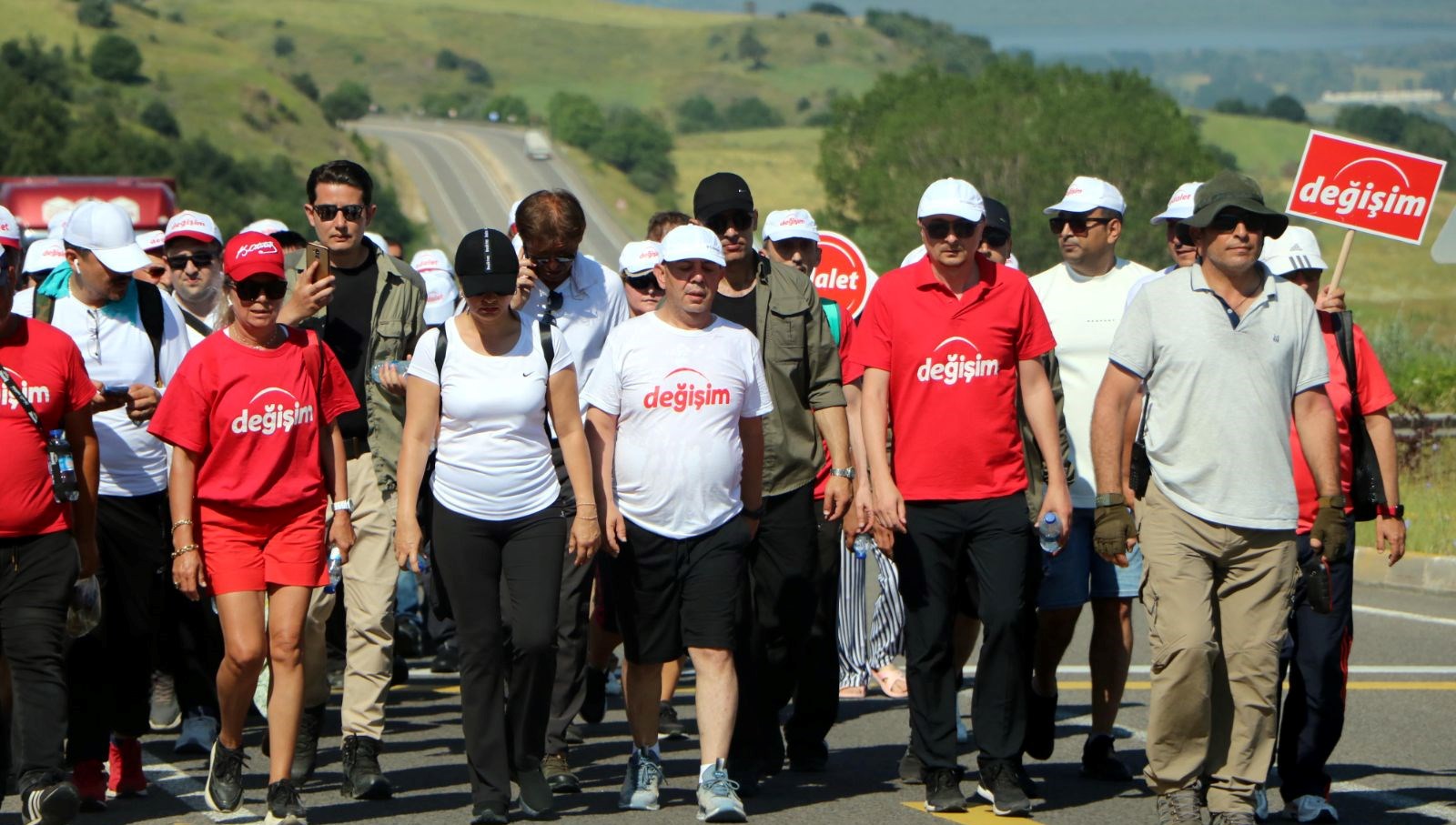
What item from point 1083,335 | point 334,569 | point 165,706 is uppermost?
point 1083,335

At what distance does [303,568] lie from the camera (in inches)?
279

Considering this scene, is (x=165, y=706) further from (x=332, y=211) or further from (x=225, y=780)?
(x=332, y=211)

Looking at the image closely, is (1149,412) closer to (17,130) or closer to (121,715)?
(121,715)

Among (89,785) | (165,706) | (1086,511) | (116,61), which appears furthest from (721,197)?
(116,61)

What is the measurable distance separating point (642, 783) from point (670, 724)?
1.85 meters

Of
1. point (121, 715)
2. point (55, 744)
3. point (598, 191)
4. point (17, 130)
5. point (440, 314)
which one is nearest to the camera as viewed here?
point (55, 744)

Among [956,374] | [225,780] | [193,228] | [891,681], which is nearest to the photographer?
[225,780]

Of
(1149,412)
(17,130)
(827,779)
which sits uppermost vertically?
(17,130)

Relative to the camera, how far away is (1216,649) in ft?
22.1

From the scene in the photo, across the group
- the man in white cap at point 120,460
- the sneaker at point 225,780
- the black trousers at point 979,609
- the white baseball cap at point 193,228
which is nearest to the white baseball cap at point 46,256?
the white baseball cap at point 193,228

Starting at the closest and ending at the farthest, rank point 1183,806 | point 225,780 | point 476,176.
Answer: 1. point 1183,806
2. point 225,780
3. point 476,176

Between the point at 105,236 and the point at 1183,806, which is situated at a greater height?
the point at 105,236

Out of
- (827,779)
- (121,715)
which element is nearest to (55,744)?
(121,715)

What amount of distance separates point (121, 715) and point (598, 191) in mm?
133244
